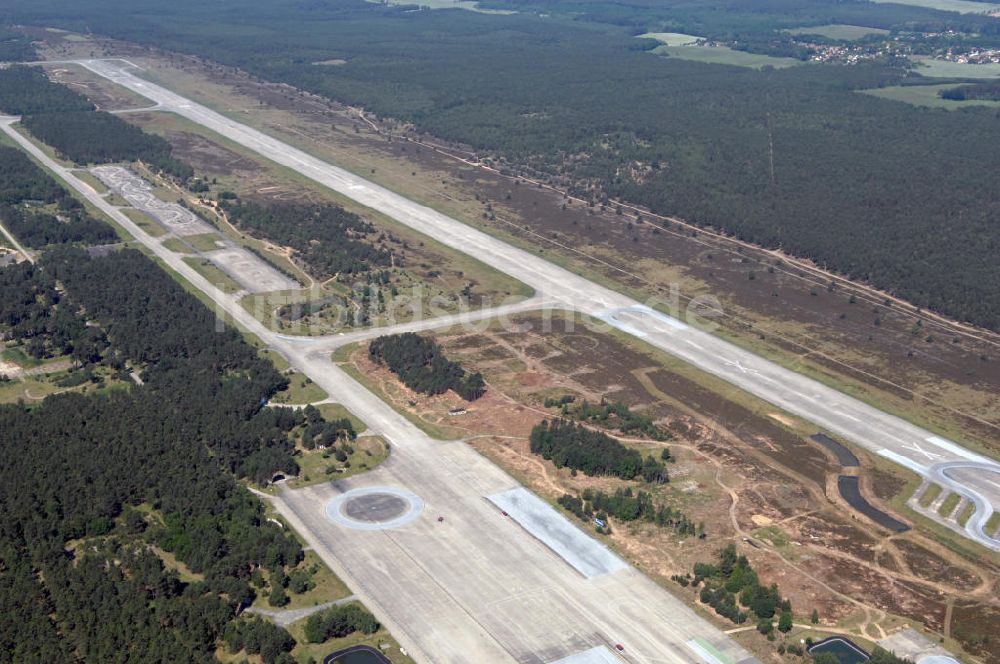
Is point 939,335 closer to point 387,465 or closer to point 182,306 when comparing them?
point 387,465

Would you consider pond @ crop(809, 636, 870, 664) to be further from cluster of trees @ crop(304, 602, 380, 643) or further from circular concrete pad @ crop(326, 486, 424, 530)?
circular concrete pad @ crop(326, 486, 424, 530)

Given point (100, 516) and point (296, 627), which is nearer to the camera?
point (296, 627)

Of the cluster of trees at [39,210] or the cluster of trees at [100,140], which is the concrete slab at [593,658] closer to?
the cluster of trees at [39,210]

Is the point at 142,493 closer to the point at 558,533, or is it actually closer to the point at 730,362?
the point at 558,533

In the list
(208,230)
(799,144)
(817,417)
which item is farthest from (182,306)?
(799,144)

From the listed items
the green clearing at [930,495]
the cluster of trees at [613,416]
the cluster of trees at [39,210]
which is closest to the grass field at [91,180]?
the cluster of trees at [39,210]
